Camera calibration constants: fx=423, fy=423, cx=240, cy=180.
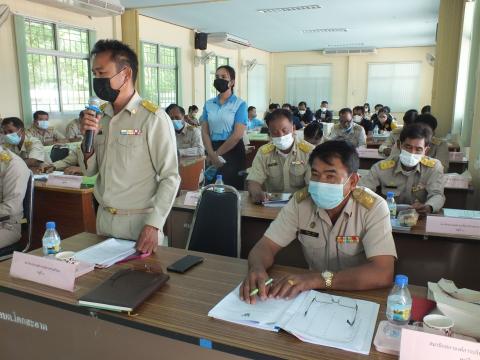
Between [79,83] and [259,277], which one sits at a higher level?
[79,83]

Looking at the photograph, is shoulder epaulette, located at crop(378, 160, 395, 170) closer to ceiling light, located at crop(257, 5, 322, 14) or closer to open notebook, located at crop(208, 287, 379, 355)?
open notebook, located at crop(208, 287, 379, 355)

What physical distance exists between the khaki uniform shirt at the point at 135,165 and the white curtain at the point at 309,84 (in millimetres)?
13394

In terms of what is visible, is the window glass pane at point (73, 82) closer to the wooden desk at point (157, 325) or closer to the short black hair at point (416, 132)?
the short black hair at point (416, 132)

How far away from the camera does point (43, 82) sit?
6.24m

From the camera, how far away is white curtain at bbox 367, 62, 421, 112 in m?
13.7

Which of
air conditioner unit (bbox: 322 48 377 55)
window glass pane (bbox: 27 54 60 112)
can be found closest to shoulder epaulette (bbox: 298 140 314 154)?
window glass pane (bbox: 27 54 60 112)

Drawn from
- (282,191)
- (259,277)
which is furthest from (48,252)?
(282,191)

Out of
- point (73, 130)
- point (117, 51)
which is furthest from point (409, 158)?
point (73, 130)

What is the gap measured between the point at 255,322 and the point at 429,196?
6.34ft

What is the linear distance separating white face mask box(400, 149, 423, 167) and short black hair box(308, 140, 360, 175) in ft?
4.12

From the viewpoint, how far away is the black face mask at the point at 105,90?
1812 mm

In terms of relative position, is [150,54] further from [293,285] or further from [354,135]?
[293,285]

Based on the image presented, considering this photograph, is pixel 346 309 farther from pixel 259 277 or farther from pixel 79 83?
pixel 79 83

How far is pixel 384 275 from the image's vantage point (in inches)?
60.1
